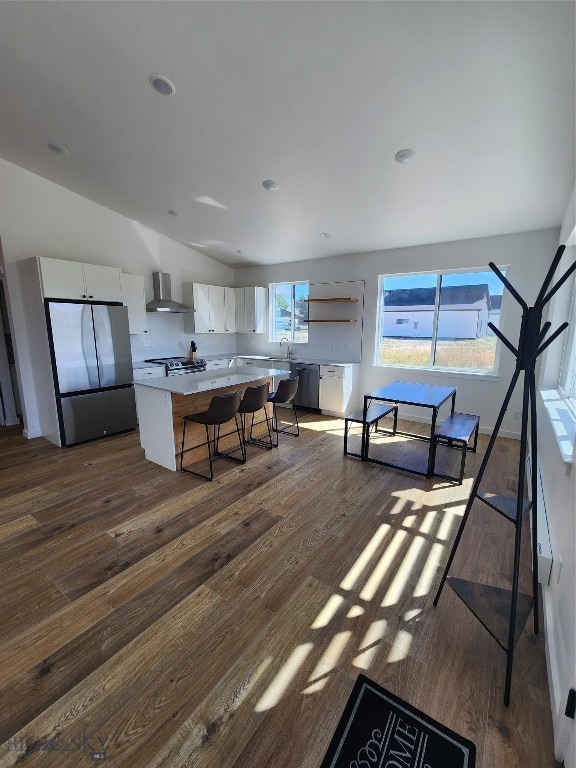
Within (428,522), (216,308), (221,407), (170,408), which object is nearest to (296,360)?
(216,308)

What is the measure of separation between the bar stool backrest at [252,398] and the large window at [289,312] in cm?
261

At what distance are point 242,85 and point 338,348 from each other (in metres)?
3.89

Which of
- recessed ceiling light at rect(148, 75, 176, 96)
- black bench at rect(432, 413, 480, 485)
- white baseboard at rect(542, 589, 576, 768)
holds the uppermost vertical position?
recessed ceiling light at rect(148, 75, 176, 96)

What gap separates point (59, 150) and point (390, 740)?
16.8ft

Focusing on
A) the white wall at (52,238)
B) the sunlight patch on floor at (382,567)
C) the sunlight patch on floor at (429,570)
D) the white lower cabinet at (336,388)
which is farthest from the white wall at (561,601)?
the white wall at (52,238)

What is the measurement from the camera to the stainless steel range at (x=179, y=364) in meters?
5.16

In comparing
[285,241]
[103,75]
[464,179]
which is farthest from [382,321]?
[103,75]

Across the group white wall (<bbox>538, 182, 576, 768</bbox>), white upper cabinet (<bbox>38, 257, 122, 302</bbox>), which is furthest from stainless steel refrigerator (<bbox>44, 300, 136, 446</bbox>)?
white wall (<bbox>538, 182, 576, 768</bbox>)

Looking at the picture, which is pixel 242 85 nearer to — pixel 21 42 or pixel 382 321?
pixel 21 42

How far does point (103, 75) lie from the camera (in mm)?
2438

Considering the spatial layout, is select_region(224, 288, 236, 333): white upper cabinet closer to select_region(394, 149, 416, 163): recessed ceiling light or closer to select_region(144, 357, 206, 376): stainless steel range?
select_region(144, 357, 206, 376): stainless steel range

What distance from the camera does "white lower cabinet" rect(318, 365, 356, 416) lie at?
520 cm

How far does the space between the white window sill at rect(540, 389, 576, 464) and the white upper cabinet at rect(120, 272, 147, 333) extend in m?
4.91

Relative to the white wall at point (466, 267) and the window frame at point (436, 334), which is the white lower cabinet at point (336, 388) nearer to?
the white wall at point (466, 267)
